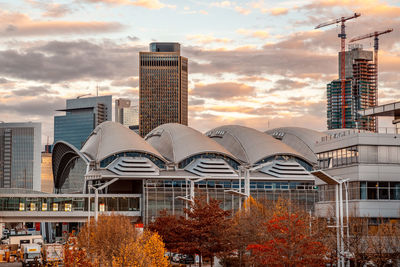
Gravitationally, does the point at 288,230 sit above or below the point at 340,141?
below

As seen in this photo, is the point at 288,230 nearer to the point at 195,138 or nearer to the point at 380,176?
the point at 380,176

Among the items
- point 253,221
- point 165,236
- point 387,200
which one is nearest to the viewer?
point 253,221

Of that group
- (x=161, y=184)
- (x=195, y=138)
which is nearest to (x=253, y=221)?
(x=161, y=184)

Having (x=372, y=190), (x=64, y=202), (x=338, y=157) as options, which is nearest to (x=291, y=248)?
(x=372, y=190)

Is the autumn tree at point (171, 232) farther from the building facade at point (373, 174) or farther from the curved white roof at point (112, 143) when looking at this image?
the curved white roof at point (112, 143)

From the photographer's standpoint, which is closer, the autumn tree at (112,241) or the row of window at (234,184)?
the autumn tree at (112,241)

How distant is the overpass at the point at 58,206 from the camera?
461 feet

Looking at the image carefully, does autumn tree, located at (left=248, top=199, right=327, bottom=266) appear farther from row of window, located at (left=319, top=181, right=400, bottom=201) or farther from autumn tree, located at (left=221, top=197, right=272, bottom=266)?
row of window, located at (left=319, top=181, right=400, bottom=201)

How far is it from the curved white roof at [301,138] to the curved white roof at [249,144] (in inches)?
264

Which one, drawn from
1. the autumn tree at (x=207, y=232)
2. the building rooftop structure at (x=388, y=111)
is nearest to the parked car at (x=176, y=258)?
the autumn tree at (x=207, y=232)

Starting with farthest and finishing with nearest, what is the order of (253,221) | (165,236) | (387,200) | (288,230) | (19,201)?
A: (19,201)
(165,236)
(387,200)
(253,221)
(288,230)

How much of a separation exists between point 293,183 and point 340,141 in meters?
70.3

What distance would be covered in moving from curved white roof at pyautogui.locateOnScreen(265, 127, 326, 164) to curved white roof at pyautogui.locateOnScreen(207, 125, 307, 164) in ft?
22.0

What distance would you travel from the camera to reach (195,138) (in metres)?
160
